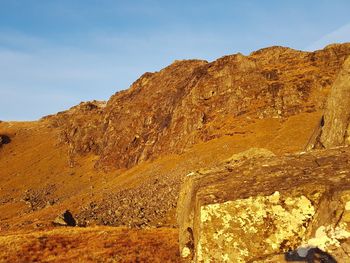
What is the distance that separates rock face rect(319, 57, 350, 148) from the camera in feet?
62.2

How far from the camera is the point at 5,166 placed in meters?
144

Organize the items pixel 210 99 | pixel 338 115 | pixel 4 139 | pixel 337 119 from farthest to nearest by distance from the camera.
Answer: pixel 4 139 → pixel 210 99 → pixel 338 115 → pixel 337 119

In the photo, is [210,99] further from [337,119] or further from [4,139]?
[4,139]

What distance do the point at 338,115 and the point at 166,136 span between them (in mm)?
82577

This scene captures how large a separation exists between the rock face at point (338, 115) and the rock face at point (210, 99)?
6200 centimetres

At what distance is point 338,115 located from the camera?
2033 centimetres

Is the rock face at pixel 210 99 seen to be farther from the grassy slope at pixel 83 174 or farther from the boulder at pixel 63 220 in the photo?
the boulder at pixel 63 220

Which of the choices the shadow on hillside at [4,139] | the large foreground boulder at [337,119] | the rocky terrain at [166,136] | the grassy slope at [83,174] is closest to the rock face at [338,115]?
the large foreground boulder at [337,119]

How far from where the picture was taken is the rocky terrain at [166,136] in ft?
231

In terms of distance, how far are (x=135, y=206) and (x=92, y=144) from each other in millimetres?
78507

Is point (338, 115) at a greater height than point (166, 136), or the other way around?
point (338, 115)

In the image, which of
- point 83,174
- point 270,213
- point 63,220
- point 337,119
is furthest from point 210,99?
point 270,213

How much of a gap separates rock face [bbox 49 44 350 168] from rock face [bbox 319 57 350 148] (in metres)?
62.0

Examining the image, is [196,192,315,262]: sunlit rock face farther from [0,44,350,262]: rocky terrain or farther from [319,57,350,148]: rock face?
[0,44,350,262]: rocky terrain
